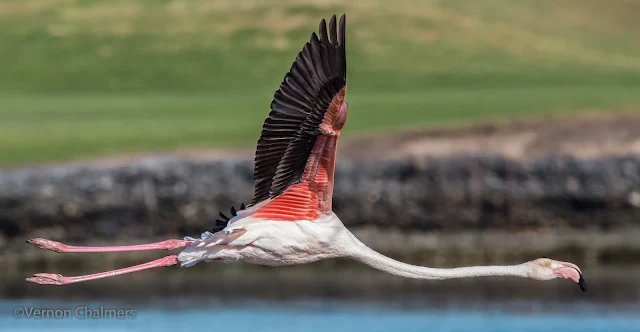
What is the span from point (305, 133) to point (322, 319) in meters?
4.48

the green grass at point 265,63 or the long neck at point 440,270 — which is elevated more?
the green grass at point 265,63

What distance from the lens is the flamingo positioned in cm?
920

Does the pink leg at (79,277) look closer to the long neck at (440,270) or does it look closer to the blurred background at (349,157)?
the long neck at (440,270)

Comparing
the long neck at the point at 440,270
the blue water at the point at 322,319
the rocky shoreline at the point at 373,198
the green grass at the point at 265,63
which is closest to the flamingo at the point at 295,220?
the long neck at the point at 440,270

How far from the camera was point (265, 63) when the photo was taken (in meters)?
29.8

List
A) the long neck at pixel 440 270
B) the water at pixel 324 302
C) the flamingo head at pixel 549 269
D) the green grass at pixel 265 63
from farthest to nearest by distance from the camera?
the green grass at pixel 265 63 → the water at pixel 324 302 → the long neck at pixel 440 270 → the flamingo head at pixel 549 269

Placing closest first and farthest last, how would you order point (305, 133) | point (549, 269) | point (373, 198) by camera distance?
point (305, 133), point (549, 269), point (373, 198)

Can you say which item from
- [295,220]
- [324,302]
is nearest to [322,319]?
[324,302]

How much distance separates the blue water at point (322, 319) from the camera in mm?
12945

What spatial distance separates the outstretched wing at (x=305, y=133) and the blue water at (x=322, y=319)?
319 centimetres

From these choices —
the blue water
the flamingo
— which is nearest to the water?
the blue water

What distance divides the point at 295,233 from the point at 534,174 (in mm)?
8446

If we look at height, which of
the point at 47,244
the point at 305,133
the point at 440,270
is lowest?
the point at 440,270

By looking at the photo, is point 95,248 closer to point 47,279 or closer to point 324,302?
point 47,279
